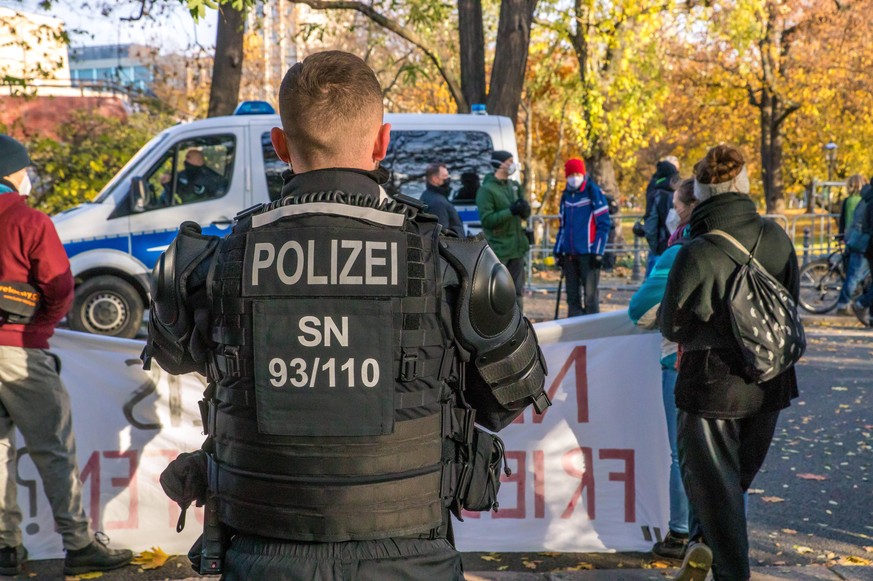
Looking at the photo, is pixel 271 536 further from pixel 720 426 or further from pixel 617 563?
pixel 617 563

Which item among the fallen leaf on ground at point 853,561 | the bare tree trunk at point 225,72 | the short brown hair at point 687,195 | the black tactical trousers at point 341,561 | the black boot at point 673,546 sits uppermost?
the bare tree trunk at point 225,72

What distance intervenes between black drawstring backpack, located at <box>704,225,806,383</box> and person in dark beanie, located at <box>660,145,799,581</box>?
0.05 meters

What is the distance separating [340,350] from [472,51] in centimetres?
1503

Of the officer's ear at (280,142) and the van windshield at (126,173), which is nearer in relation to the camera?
the officer's ear at (280,142)

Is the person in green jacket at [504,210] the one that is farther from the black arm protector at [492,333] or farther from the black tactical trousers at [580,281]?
the black arm protector at [492,333]

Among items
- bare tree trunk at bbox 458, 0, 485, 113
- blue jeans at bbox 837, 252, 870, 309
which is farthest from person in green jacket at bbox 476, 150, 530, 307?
bare tree trunk at bbox 458, 0, 485, 113

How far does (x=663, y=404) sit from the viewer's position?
4797mm

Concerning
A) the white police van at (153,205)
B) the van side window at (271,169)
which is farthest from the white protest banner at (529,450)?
the van side window at (271,169)

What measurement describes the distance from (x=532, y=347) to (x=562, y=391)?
268cm

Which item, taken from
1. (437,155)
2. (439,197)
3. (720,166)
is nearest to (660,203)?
(437,155)

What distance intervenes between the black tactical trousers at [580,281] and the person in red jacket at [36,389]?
24.4 feet

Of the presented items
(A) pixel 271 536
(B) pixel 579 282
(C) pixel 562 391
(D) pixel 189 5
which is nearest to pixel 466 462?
(A) pixel 271 536

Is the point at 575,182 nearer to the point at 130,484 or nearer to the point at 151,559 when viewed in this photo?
the point at 130,484

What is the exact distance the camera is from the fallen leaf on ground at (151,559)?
4.67m
